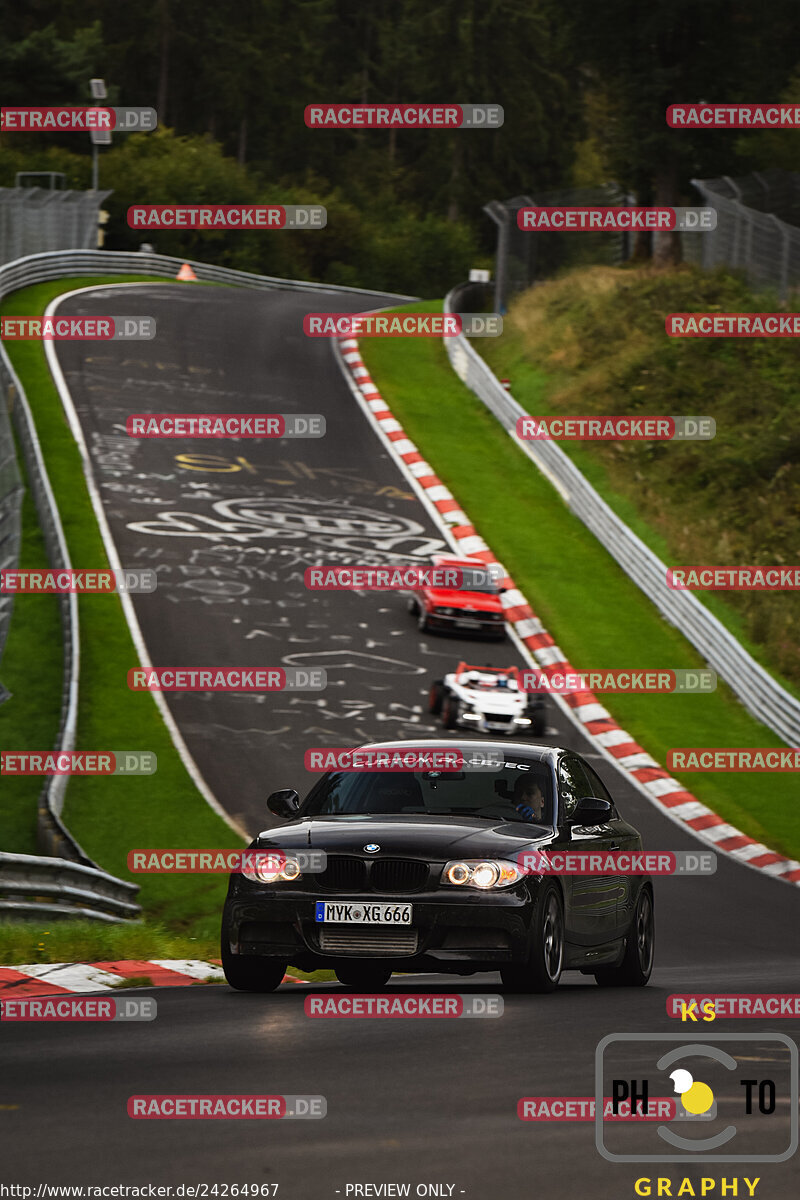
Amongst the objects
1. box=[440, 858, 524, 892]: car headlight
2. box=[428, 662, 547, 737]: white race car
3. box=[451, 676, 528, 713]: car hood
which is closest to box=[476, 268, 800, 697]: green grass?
box=[428, 662, 547, 737]: white race car

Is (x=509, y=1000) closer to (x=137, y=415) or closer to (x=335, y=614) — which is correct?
(x=335, y=614)

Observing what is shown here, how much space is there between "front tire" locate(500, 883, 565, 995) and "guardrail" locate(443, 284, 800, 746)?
1556 centimetres

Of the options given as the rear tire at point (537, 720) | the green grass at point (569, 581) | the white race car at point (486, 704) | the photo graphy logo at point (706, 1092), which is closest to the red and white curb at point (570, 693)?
Result: the green grass at point (569, 581)

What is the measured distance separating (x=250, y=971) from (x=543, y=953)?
1.56 meters

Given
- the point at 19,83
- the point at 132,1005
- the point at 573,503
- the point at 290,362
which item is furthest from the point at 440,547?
the point at 19,83

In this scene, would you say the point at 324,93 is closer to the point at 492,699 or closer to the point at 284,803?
the point at 492,699

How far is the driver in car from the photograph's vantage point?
9812 millimetres

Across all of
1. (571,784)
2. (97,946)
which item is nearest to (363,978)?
(571,784)

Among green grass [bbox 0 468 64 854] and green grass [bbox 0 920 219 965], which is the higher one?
green grass [bbox 0 920 219 965]

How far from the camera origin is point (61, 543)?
27.6 m

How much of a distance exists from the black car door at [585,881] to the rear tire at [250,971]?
1622 millimetres

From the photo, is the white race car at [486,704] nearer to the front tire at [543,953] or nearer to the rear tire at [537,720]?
the rear tire at [537,720]

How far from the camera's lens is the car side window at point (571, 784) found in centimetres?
1007

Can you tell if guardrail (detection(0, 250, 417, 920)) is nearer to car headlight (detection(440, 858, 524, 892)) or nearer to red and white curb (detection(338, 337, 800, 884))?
car headlight (detection(440, 858, 524, 892))
